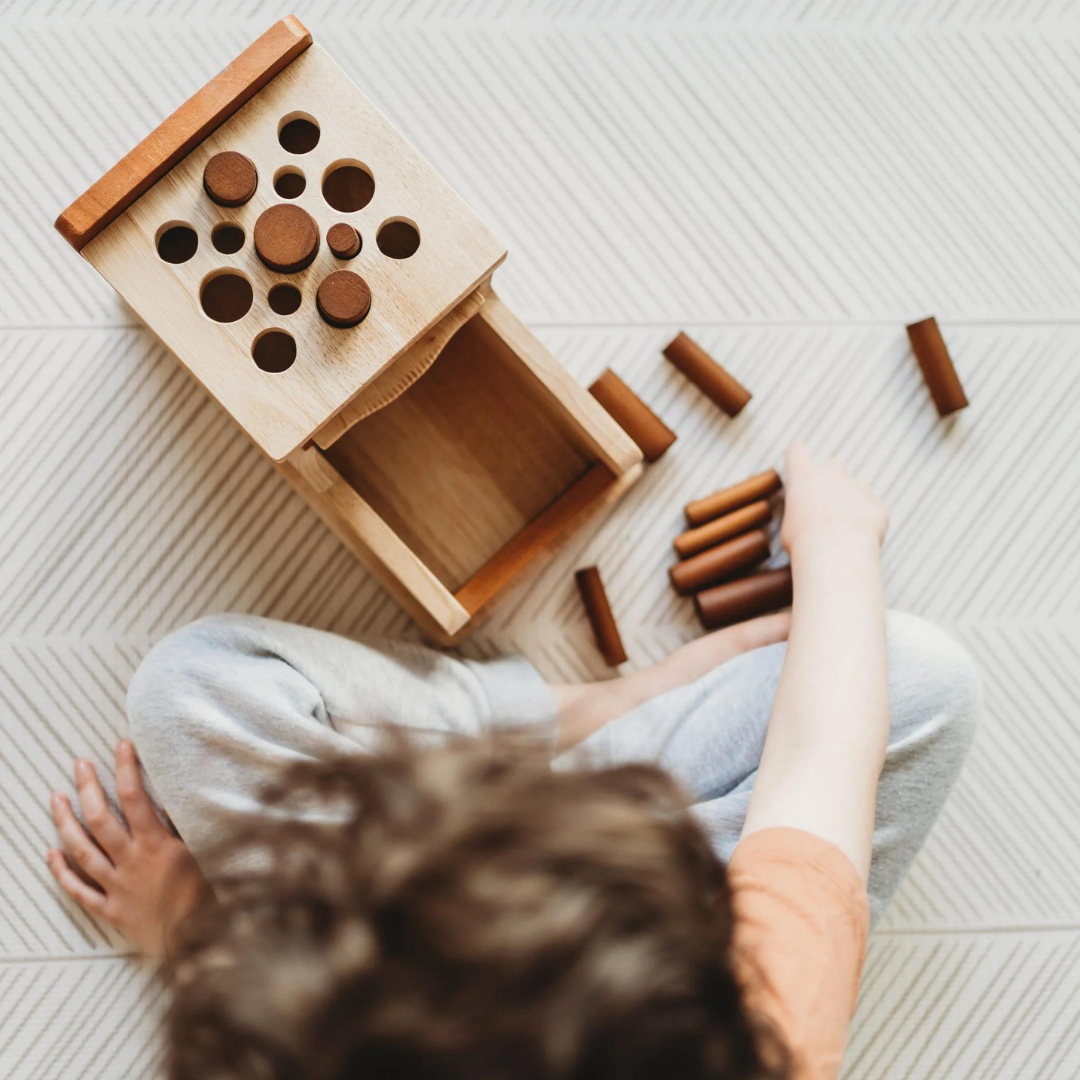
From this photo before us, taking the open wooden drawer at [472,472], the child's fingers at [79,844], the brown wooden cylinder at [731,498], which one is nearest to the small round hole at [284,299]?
the open wooden drawer at [472,472]

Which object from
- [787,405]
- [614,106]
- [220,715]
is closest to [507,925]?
[220,715]

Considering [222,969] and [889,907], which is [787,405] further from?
[222,969]

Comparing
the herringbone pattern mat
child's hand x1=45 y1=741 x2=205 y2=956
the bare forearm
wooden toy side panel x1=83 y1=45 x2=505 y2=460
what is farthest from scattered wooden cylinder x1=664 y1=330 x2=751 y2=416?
child's hand x1=45 y1=741 x2=205 y2=956

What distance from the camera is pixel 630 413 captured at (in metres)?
0.77

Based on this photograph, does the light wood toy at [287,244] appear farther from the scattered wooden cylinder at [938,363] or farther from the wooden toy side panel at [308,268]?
the scattered wooden cylinder at [938,363]

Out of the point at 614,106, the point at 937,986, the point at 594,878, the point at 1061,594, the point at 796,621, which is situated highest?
the point at 614,106

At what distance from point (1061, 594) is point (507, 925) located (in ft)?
2.16

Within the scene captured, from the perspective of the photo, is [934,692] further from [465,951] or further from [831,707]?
[465,951]

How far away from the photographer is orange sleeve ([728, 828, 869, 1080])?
0.51m

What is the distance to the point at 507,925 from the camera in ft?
1.20

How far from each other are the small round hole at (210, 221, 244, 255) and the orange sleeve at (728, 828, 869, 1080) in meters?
0.48

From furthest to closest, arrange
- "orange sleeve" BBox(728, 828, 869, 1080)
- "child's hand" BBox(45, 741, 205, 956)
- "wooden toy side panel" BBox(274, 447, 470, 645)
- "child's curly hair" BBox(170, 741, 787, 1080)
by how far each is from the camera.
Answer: "child's hand" BBox(45, 741, 205, 956) < "wooden toy side panel" BBox(274, 447, 470, 645) < "orange sleeve" BBox(728, 828, 869, 1080) < "child's curly hair" BBox(170, 741, 787, 1080)

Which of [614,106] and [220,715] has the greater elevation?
[614,106]

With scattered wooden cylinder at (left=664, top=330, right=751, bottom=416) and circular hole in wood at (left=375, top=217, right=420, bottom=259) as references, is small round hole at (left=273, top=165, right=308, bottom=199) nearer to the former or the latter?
circular hole in wood at (left=375, top=217, right=420, bottom=259)
